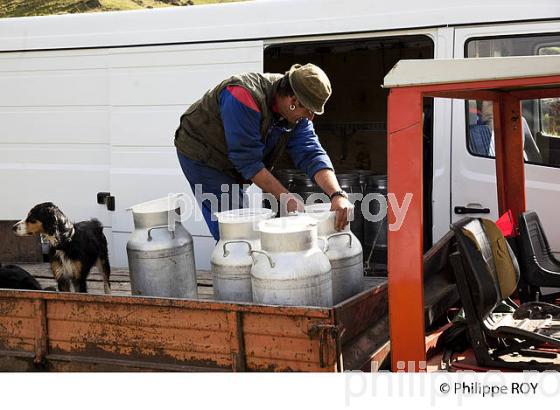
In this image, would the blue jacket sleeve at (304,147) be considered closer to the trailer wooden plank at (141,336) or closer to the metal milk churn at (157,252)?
the metal milk churn at (157,252)

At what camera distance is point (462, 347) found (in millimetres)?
2926

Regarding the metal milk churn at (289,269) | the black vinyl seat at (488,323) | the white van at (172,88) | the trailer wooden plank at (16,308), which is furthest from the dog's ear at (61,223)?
the black vinyl seat at (488,323)

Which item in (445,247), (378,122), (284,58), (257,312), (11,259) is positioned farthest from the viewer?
(378,122)

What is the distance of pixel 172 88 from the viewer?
523 cm

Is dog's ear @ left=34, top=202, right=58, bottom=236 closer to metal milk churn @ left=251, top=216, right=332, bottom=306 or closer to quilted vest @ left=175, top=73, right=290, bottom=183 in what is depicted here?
quilted vest @ left=175, top=73, right=290, bottom=183

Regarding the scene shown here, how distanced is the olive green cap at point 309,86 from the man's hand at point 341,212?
1.57 feet

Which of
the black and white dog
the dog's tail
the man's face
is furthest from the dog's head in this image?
the man's face

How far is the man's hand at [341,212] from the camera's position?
3.18 metres

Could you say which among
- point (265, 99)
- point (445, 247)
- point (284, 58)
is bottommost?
point (445, 247)

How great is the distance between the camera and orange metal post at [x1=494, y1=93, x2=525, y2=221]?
3.72 m

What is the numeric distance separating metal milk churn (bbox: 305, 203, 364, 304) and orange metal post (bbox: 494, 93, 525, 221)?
42.6 inches

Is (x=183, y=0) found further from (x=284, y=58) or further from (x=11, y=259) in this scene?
(x=11, y=259)

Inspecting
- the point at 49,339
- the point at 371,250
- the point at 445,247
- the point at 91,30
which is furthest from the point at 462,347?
the point at 91,30

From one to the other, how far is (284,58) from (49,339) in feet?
14.3
